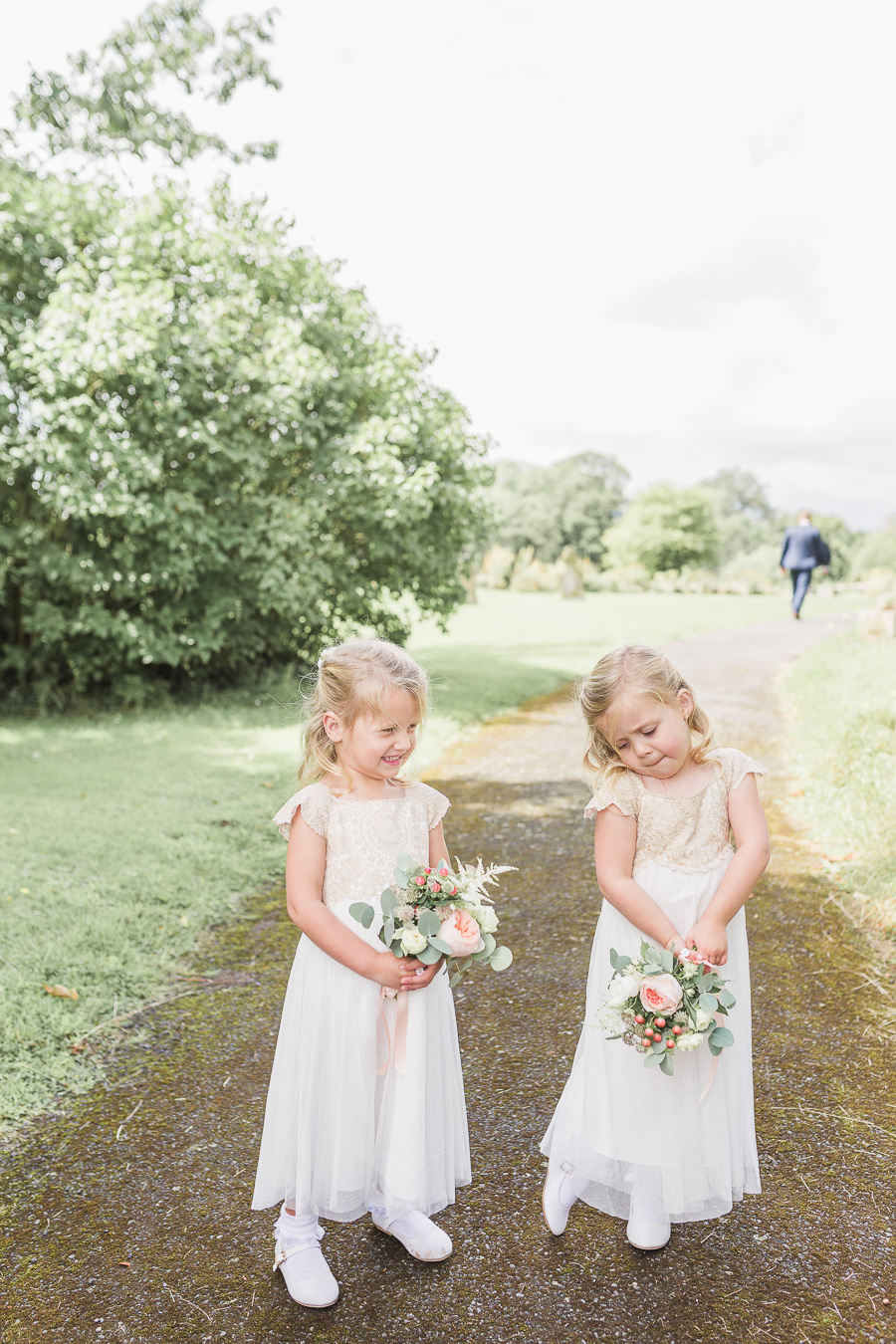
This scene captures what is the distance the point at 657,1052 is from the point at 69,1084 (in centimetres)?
222

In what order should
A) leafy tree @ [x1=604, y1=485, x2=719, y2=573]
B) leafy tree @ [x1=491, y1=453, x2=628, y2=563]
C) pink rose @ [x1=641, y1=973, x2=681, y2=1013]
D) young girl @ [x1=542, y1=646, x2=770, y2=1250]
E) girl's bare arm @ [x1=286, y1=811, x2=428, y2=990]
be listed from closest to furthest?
pink rose @ [x1=641, y1=973, x2=681, y2=1013] < girl's bare arm @ [x1=286, y1=811, x2=428, y2=990] < young girl @ [x1=542, y1=646, x2=770, y2=1250] < leafy tree @ [x1=491, y1=453, x2=628, y2=563] < leafy tree @ [x1=604, y1=485, x2=719, y2=573]

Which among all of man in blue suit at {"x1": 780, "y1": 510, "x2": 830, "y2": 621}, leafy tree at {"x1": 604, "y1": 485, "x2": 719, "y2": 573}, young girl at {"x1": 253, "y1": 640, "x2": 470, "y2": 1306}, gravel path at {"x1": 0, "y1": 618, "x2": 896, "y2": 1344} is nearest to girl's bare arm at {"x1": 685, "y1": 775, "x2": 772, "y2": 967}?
young girl at {"x1": 253, "y1": 640, "x2": 470, "y2": 1306}

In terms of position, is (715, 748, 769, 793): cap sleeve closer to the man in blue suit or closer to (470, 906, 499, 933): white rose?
(470, 906, 499, 933): white rose

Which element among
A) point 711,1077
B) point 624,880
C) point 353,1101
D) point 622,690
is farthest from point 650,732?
point 353,1101

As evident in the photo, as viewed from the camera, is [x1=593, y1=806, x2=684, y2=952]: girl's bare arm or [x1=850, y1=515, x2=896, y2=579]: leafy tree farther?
[x1=850, y1=515, x2=896, y2=579]: leafy tree

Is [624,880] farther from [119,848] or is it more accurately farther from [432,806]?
[119,848]

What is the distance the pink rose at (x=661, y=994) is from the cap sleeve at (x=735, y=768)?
556 mm

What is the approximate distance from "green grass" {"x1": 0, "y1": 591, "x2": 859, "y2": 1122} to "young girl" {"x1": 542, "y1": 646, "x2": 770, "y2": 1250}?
84 centimetres

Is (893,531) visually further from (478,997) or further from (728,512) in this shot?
(478,997)

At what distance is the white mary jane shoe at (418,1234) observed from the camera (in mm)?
2492

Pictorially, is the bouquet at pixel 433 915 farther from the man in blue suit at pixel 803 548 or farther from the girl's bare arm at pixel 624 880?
the man in blue suit at pixel 803 548

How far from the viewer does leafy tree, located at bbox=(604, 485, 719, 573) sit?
6219cm

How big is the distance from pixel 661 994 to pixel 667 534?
61923 mm

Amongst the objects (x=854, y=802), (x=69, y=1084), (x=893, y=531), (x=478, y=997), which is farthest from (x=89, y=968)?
(x=893, y=531)
